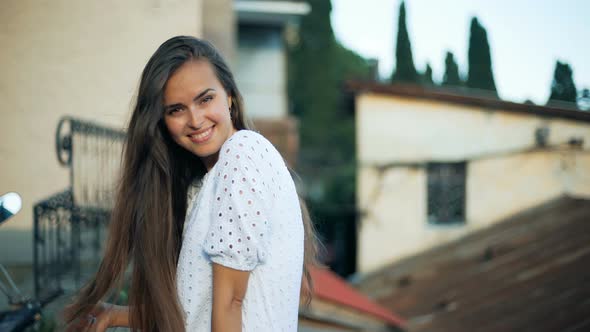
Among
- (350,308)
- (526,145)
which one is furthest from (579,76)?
(526,145)

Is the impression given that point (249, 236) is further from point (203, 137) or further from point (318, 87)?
point (318, 87)

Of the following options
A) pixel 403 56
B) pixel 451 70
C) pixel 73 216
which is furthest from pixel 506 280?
pixel 403 56

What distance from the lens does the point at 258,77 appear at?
11.4 m

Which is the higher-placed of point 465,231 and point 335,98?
point 335,98

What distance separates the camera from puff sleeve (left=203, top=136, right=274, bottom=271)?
1.25 meters

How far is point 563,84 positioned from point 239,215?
2.76m

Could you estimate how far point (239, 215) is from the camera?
1.25m

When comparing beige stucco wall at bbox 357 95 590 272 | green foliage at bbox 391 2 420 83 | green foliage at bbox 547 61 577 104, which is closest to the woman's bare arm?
green foliage at bbox 547 61 577 104

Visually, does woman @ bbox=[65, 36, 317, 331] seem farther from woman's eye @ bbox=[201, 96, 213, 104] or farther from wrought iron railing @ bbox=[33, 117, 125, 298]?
wrought iron railing @ bbox=[33, 117, 125, 298]

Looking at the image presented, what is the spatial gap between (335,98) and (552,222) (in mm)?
23552

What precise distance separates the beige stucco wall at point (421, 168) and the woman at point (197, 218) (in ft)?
31.5

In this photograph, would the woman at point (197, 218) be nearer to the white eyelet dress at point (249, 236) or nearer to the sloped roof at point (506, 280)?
the white eyelet dress at point (249, 236)

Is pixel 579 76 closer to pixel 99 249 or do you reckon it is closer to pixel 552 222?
pixel 99 249

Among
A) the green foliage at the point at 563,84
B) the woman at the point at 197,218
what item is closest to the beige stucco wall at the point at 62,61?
the woman at the point at 197,218
